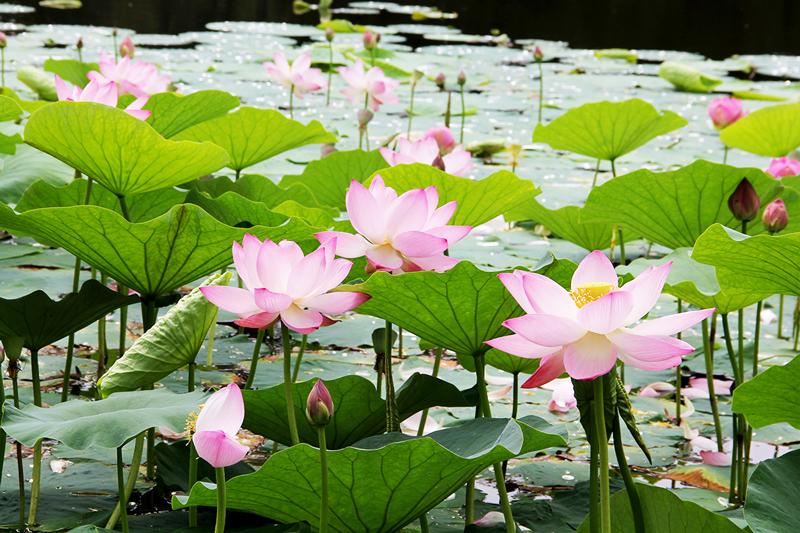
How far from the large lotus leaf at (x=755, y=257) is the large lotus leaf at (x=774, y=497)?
202 millimetres

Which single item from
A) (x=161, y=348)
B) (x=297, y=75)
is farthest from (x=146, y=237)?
(x=297, y=75)

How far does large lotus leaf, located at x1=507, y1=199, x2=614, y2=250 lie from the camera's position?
1.95m

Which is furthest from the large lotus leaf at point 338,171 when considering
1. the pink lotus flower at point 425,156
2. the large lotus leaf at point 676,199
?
the large lotus leaf at point 676,199

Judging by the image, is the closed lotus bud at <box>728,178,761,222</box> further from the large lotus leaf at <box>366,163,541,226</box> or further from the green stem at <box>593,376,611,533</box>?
the green stem at <box>593,376,611,533</box>

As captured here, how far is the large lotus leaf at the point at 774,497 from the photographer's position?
1021mm

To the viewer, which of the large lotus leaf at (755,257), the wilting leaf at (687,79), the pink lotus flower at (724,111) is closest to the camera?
the large lotus leaf at (755,257)

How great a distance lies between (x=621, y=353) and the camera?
0.83 meters

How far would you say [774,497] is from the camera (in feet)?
3.46

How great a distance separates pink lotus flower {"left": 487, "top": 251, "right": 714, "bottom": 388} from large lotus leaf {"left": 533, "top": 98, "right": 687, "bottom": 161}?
148 centimetres

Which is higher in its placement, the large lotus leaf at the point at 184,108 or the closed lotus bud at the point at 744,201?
the large lotus leaf at the point at 184,108

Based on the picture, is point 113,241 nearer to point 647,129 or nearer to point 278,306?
point 278,306

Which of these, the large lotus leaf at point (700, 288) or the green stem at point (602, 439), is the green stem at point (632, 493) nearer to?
the green stem at point (602, 439)

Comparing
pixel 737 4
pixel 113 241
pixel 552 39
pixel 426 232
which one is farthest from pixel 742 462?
pixel 737 4

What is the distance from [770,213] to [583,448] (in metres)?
0.51
